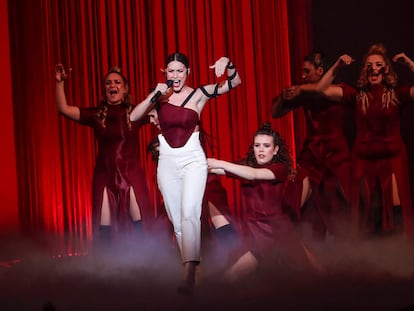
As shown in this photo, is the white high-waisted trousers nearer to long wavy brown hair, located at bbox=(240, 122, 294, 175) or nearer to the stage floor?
the stage floor

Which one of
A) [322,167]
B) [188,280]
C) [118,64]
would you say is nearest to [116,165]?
[118,64]

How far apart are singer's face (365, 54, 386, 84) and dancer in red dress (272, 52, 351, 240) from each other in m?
0.27

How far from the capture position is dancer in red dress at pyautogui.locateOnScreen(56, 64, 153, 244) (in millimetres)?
6352

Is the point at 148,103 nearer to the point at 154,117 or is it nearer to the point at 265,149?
the point at 154,117

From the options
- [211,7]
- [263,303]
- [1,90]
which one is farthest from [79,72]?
[263,303]

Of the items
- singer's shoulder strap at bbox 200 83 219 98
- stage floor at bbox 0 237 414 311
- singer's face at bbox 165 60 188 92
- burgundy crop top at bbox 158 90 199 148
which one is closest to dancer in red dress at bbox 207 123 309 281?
stage floor at bbox 0 237 414 311

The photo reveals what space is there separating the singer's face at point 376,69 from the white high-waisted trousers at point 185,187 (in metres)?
1.27

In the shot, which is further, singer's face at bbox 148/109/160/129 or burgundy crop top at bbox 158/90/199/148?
singer's face at bbox 148/109/160/129

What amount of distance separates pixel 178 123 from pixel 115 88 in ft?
2.16

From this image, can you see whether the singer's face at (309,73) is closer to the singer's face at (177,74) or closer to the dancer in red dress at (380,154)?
the dancer in red dress at (380,154)

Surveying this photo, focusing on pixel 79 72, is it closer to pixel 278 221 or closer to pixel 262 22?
pixel 262 22

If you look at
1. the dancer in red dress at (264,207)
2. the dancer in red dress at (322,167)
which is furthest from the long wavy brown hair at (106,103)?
the dancer in red dress at (322,167)

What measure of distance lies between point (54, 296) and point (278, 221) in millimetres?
1567

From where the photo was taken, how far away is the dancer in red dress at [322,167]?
6.20 metres
